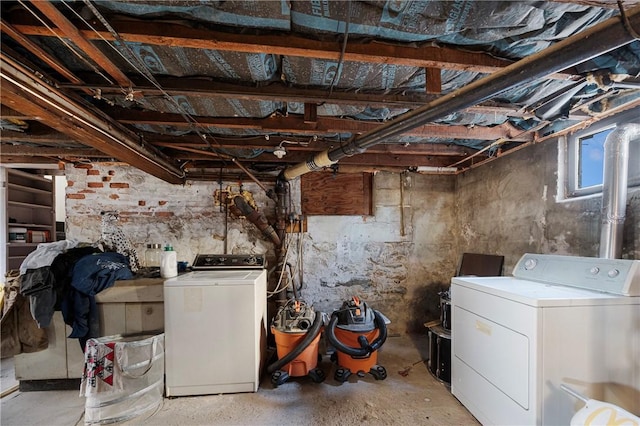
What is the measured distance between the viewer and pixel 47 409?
2020 mm

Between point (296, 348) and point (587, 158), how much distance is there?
2.75 metres

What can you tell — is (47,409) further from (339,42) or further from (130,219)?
(339,42)

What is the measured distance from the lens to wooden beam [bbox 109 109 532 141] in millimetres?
1908

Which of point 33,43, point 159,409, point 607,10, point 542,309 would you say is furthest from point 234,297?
point 607,10

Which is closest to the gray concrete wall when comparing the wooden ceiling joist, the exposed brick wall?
the wooden ceiling joist

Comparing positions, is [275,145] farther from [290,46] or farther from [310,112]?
[290,46]

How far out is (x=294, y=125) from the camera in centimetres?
204

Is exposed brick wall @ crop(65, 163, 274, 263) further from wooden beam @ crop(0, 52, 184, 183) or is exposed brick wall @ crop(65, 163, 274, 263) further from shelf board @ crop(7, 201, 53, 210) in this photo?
shelf board @ crop(7, 201, 53, 210)

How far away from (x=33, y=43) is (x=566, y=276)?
307 centimetres

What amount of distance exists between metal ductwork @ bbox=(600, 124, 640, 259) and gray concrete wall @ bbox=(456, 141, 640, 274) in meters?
0.13

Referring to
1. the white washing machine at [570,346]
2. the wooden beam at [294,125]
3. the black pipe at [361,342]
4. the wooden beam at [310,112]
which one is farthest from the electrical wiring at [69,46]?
the white washing machine at [570,346]

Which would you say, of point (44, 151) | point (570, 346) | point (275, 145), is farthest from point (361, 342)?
point (44, 151)

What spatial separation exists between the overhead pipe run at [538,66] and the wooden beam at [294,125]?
1.13ft

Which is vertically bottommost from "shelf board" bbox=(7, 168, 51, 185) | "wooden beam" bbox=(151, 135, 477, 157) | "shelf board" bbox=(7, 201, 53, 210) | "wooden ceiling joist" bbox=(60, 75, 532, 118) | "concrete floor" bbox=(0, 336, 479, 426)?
"concrete floor" bbox=(0, 336, 479, 426)
